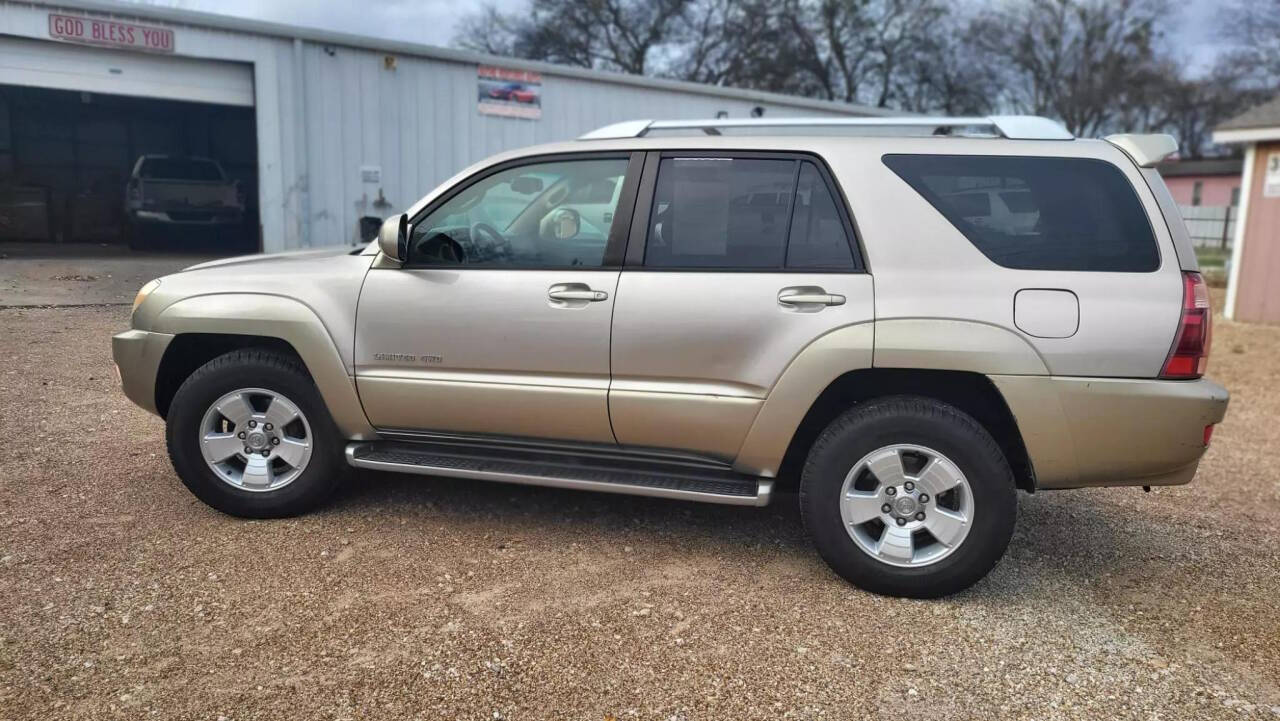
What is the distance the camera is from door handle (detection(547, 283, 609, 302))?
12.4ft

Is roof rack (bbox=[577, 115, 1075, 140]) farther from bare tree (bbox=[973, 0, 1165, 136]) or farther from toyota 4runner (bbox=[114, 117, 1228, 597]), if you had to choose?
bare tree (bbox=[973, 0, 1165, 136])

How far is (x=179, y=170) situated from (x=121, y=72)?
441 centimetres

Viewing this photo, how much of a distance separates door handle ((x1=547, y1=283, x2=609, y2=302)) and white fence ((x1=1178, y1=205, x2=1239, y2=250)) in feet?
100

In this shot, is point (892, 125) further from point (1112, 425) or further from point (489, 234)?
point (489, 234)

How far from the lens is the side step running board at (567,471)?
3643 mm

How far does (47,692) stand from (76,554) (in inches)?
44.8

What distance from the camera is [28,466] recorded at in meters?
4.85

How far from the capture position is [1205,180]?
118ft

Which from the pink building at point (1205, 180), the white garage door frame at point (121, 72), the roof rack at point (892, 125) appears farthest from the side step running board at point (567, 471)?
the pink building at point (1205, 180)

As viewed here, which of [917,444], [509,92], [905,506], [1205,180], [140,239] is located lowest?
[905,506]

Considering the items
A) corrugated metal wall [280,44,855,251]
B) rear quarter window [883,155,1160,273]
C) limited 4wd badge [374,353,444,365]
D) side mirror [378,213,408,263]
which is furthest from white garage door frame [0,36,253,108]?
rear quarter window [883,155,1160,273]

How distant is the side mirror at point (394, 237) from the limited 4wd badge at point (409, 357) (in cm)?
43

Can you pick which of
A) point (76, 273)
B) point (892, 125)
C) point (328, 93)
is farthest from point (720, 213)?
point (76, 273)

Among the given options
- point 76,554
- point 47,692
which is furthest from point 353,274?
point 47,692
